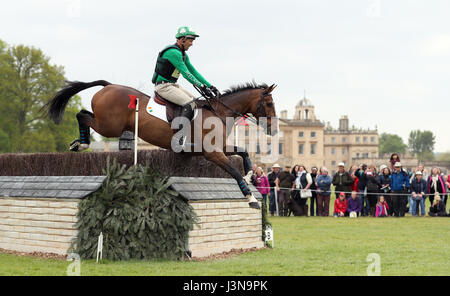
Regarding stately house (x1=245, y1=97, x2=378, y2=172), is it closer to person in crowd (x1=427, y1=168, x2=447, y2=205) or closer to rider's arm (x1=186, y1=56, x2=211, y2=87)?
person in crowd (x1=427, y1=168, x2=447, y2=205)

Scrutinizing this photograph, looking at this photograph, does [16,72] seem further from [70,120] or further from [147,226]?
[147,226]

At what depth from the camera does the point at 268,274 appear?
784 centimetres

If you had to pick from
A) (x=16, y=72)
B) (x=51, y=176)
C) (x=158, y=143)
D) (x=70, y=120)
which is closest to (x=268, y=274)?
(x=158, y=143)

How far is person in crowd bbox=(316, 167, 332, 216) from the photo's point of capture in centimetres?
2206

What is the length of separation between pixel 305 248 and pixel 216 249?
7.16 ft

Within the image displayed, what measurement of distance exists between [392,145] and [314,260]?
565 feet

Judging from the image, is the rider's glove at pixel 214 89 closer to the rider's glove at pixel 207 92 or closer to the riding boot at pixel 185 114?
the rider's glove at pixel 207 92

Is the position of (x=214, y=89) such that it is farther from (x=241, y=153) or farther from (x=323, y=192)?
(x=323, y=192)

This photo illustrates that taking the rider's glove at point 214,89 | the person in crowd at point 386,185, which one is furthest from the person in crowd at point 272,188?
the rider's glove at point 214,89

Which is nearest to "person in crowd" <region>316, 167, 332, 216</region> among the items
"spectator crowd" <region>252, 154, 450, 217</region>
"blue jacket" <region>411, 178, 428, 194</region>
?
"spectator crowd" <region>252, 154, 450, 217</region>

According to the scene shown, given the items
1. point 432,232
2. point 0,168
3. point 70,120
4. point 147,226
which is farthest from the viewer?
point 70,120

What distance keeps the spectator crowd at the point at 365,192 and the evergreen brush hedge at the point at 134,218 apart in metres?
12.9

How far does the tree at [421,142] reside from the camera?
177625 mm

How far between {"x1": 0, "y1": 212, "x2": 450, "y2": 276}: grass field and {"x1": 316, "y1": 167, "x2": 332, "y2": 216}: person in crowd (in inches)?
275
